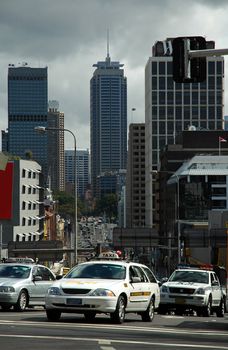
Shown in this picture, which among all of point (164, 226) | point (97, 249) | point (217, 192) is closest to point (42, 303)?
point (97, 249)

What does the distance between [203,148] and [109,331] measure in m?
147

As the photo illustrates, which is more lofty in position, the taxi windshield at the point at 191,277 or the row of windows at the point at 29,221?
the row of windows at the point at 29,221

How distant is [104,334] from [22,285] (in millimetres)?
8266

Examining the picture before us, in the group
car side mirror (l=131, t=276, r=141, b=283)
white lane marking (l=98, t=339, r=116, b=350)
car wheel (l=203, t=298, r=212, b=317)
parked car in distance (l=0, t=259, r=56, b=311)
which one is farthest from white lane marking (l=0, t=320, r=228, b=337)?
car wheel (l=203, t=298, r=212, b=317)

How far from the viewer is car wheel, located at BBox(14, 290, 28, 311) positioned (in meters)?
25.4

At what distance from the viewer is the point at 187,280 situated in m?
29.5

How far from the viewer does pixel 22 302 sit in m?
25.6

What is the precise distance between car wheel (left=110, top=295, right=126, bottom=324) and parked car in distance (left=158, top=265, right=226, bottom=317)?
7188 mm

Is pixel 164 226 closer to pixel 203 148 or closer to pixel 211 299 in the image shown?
pixel 203 148

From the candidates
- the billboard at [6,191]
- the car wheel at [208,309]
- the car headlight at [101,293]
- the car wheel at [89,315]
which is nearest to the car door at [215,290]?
the car wheel at [208,309]

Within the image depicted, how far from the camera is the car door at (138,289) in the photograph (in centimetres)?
2194

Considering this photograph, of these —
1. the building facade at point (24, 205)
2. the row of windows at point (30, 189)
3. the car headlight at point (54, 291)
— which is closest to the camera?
the car headlight at point (54, 291)

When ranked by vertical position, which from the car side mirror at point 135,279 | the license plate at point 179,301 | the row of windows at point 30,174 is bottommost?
the license plate at point 179,301

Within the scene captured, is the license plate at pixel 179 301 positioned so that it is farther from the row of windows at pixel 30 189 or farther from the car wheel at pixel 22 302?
the row of windows at pixel 30 189
